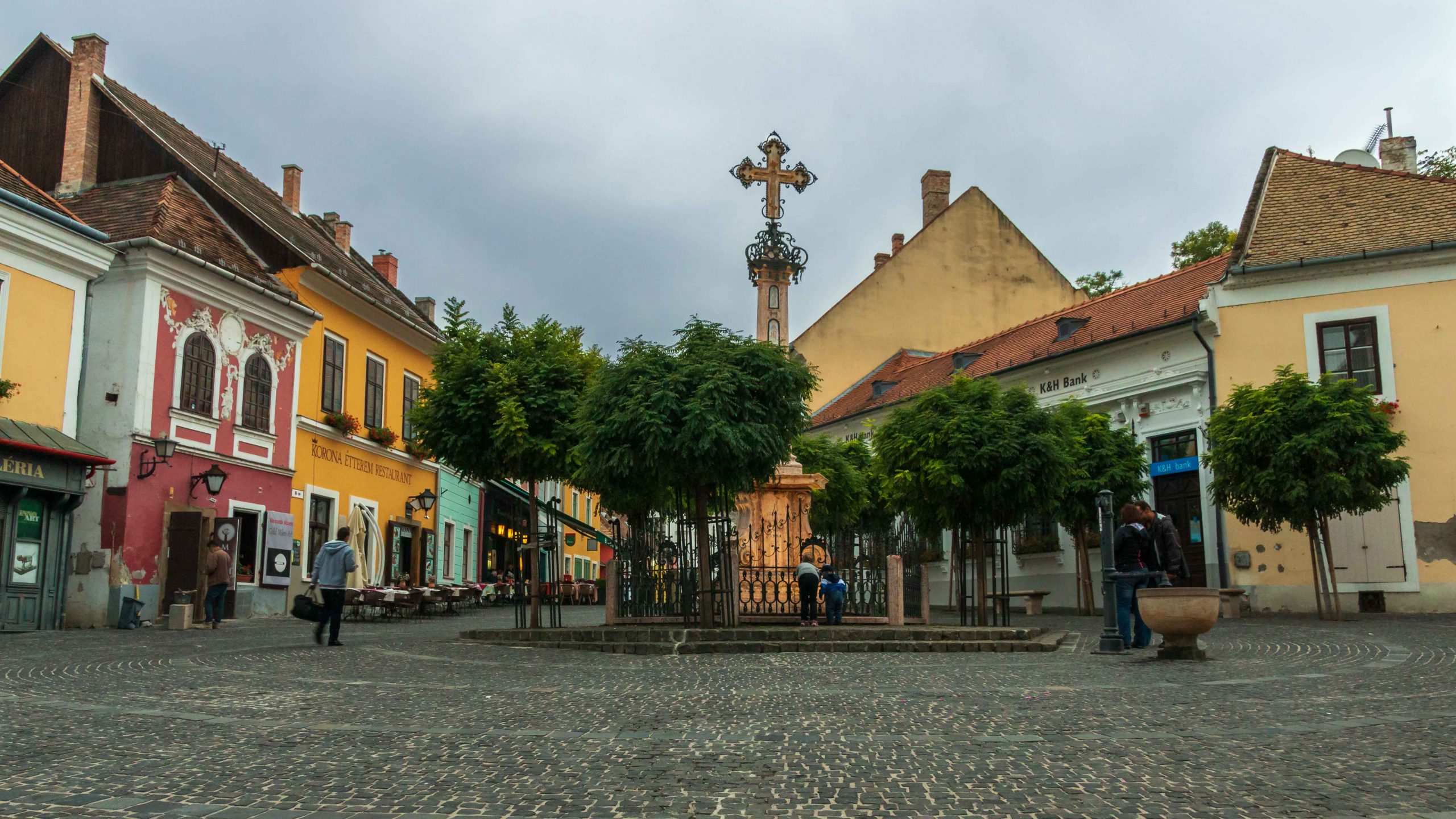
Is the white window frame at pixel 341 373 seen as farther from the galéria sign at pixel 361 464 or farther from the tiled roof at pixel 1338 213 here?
the tiled roof at pixel 1338 213

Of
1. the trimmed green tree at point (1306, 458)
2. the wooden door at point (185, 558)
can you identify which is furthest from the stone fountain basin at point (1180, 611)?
the wooden door at point (185, 558)

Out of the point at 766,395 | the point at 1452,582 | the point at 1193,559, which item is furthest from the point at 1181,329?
the point at 766,395

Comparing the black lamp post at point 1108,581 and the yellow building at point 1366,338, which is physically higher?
the yellow building at point 1366,338

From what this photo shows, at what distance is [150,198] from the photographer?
78.0 feet

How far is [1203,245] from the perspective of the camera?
121 feet

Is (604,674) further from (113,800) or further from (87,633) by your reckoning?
(87,633)

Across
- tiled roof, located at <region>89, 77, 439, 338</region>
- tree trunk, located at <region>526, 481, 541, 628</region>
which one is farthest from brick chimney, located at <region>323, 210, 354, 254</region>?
tree trunk, located at <region>526, 481, 541, 628</region>

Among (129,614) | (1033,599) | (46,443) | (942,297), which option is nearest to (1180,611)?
(1033,599)

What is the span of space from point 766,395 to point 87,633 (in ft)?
36.2

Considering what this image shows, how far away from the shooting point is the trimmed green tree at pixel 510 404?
57.6ft

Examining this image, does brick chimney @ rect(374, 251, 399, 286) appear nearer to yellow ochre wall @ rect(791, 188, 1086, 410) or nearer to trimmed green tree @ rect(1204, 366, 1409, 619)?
yellow ochre wall @ rect(791, 188, 1086, 410)

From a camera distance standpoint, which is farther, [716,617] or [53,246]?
[53,246]

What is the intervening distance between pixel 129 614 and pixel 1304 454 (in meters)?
19.5

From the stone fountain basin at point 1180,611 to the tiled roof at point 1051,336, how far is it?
9232 mm
